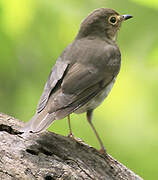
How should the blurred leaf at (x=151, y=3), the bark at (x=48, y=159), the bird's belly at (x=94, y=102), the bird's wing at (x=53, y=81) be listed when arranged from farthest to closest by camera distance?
the blurred leaf at (x=151, y=3) → the bird's belly at (x=94, y=102) → the bird's wing at (x=53, y=81) → the bark at (x=48, y=159)


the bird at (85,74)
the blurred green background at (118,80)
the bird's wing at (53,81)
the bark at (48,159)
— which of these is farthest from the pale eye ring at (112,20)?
the bark at (48,159)

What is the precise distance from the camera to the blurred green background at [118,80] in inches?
268

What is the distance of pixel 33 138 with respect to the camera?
562 cm

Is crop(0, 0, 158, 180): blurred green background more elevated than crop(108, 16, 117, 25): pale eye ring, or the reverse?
crop(108, 16, 117, 25): pale eye ring

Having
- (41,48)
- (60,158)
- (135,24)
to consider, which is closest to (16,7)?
(41,48)

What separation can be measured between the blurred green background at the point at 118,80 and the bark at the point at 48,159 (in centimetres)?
93

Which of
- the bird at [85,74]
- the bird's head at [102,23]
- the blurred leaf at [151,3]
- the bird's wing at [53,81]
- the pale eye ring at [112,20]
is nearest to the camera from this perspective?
the bird at [85,74]

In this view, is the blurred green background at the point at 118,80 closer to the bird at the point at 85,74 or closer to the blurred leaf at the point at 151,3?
the blurred leaf at the point at 151,3

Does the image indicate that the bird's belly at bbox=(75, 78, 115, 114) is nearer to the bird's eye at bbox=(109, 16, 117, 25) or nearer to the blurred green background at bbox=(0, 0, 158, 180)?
the blurred green background at bbox=(0, 0, 158, 180)

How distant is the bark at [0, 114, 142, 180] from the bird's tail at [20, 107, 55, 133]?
0.60 feet

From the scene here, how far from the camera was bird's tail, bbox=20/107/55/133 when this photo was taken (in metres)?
5.34

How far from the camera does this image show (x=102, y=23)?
24.2 ft

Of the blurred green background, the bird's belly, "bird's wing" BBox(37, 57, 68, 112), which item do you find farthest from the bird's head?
the bird's belly

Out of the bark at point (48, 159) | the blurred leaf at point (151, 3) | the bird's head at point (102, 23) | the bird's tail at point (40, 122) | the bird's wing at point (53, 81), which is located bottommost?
the bark at point (48, 159)
